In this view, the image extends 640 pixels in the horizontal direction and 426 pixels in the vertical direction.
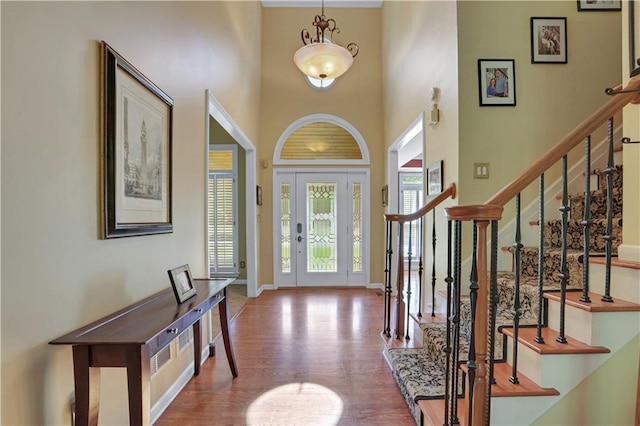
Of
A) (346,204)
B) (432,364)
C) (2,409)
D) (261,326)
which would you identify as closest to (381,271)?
(346,204)

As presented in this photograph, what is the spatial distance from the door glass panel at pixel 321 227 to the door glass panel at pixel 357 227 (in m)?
0.32

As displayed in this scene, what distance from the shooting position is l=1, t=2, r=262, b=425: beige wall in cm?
103

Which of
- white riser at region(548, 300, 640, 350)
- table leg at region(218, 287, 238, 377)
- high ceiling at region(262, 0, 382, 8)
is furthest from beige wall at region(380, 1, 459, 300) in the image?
table leg at region(218, 287, 238, 377)

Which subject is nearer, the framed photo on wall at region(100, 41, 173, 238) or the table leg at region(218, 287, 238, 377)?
the framed photo on wall at region(100, 41, 173, 238)

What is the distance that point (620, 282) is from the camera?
1.61 meters

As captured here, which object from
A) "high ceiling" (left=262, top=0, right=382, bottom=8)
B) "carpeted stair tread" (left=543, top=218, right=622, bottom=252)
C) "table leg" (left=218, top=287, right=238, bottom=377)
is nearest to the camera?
"carpeted stair tread" (left=543, top=218, right=622, bottom=252)

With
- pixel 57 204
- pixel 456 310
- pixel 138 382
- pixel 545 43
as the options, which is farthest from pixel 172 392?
pixel 545 43

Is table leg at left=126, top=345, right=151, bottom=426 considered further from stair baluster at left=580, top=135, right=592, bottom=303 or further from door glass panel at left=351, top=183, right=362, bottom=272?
door glass panel at left=351, top=183, right=362, bottom=272

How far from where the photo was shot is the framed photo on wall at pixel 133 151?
57.4 inches

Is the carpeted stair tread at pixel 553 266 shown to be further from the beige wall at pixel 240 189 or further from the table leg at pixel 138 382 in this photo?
the beige wall at pixel 240 189

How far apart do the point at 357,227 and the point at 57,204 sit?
4475 mm

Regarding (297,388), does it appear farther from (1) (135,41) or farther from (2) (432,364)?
(1) (135,41)

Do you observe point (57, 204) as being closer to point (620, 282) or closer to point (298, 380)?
point (298, 380)

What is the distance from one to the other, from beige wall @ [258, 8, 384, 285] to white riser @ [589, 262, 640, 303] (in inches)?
141
